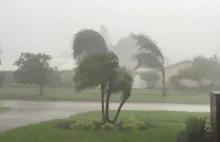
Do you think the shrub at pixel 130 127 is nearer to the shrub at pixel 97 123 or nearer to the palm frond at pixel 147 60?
the shrub at pixel 97 123

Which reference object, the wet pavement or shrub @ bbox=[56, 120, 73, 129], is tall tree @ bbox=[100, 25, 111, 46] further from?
shrub @ bbox=[56, 120, 73, 129]

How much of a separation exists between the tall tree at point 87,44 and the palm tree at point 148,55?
0.73 m

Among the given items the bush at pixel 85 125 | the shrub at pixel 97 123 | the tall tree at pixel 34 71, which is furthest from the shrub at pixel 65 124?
the tall tree at pixel 34 71

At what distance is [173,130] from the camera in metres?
5.80

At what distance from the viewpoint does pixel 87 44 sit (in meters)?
6.71

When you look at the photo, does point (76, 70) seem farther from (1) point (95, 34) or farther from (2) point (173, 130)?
(2) point (173, 130)

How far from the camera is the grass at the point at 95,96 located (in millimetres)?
6680

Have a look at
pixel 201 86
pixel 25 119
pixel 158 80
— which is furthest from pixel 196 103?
pixel 25 119

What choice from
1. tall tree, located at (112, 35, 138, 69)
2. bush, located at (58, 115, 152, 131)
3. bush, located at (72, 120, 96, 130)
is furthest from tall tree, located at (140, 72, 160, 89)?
bush, located at (72, 120, 96, 130)

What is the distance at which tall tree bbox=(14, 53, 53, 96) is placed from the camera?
686 cm

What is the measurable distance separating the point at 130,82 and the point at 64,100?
1522mm

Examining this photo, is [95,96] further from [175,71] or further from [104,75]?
[175,71]

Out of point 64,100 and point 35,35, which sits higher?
point 35,35

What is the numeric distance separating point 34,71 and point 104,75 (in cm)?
171
